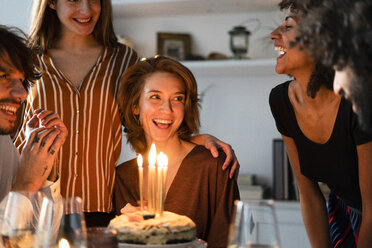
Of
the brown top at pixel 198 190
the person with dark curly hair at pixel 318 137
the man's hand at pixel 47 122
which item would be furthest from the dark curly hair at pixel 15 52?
the person with dark curly hair at pixel 318 137

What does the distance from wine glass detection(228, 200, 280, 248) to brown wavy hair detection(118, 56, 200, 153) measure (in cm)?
100

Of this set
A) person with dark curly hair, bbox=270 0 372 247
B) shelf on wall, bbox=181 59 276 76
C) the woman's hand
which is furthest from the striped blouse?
shelf on wall, bbox=181 59 276 76

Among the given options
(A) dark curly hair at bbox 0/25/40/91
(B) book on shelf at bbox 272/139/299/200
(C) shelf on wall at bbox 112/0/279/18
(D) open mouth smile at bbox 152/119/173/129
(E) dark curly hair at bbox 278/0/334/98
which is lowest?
(B) book on shelf at bbox 272/139/299/200

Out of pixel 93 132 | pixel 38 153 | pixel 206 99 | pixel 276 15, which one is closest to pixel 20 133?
pixel 93 132

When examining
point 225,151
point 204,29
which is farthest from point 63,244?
point 204,29

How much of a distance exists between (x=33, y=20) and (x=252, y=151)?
6.12 ft

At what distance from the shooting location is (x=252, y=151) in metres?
3.39

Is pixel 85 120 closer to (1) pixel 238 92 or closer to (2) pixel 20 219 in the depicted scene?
(2) pixel 20 219

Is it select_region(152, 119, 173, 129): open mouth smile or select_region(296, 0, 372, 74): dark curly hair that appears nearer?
select_region(296, 0, 372, 74): dark curly hair

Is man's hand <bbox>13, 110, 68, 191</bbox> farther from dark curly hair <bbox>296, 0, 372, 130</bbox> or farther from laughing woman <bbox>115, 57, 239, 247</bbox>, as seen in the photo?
dark curly hair <bbox>296, 0, 372, 130</bbox>

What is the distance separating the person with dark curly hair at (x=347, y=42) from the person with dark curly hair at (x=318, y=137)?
0.44 metres

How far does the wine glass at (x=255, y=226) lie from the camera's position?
2.80 ft

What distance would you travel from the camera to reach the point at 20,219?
963 millimetres

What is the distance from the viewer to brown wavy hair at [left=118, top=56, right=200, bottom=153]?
1.86m
